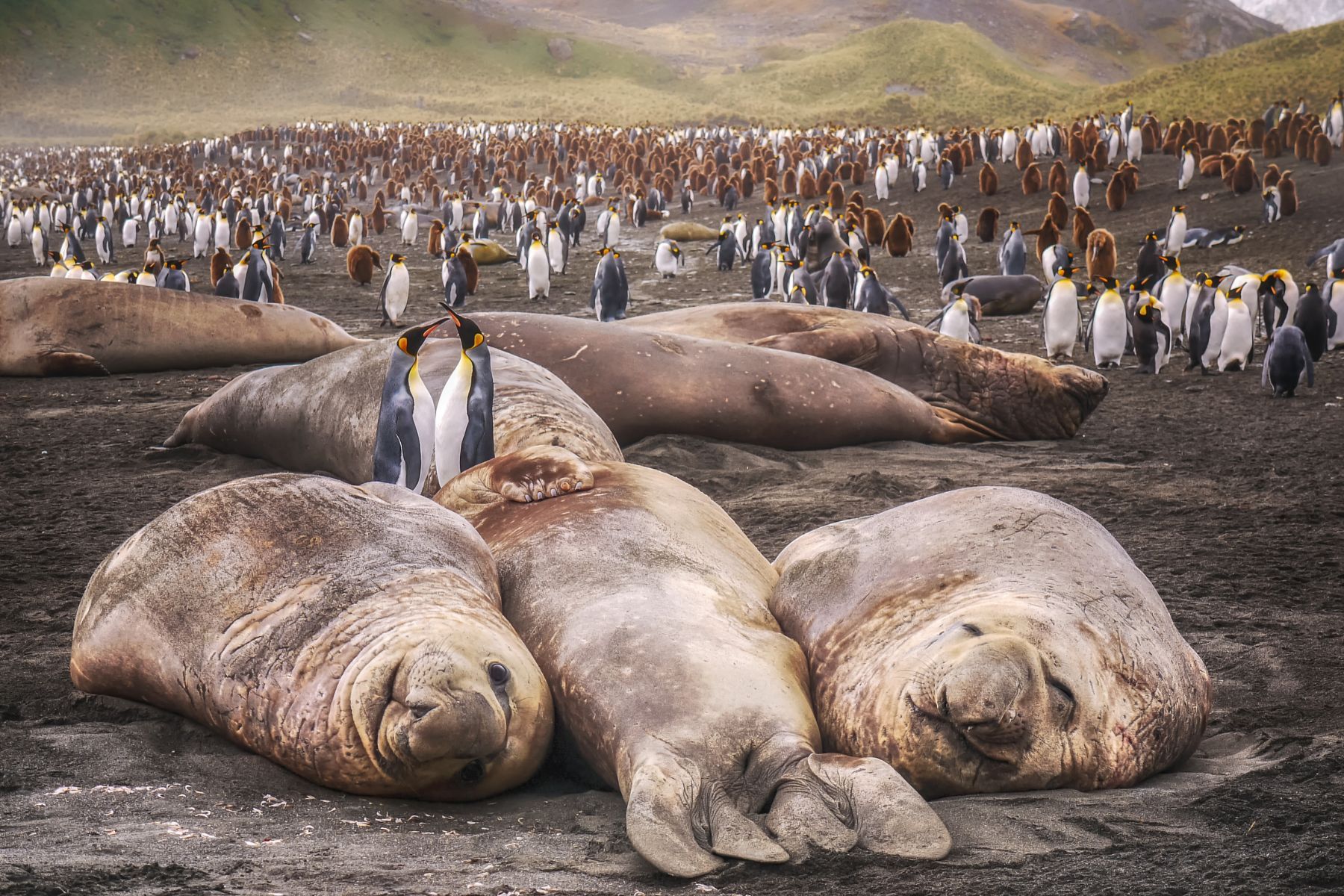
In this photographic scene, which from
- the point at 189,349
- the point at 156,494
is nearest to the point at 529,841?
the point at 156,494

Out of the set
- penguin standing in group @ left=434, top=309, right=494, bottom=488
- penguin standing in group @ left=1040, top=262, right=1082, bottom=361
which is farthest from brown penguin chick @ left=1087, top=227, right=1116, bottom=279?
penguin standing in group @ left=434, top=309, right=494, bottom=488

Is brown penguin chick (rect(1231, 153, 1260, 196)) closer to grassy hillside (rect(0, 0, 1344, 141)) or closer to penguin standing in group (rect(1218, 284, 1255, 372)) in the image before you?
penguin standing in group (rect(1218, 284, 1255, 372))

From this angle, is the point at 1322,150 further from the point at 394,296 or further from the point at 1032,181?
the point at 394,296

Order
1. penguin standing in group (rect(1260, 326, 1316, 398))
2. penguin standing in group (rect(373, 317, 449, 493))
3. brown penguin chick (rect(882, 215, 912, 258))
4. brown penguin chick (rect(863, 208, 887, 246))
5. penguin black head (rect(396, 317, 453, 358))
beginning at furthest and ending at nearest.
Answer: brown penguin chick (rect(863, 208, 887, 246)), brown penguin chick (rect(882, 215, 912, 258)), penguin standing in group (rect(1260, 326, 1316, 398)), penguin black head (rect(396, 317, 453, 358)), penguin standing in group (rect(373, 317, 449, 493))

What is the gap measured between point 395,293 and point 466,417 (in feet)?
31.6

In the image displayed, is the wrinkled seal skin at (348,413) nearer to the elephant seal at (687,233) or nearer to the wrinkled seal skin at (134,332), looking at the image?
the wrinkled seal skin at (134,332)

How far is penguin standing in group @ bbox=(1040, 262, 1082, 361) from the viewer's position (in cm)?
1229

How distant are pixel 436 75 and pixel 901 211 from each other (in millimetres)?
62380

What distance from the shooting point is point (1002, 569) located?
334 centimetres

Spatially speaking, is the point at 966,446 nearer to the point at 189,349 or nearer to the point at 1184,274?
the point at 189,349

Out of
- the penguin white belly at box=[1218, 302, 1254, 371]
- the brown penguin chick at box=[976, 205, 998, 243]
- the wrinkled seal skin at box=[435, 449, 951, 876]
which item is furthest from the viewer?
the brown penguin chick at box=[976, 205, 998, 243]

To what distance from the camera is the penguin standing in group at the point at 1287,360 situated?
32.1 ft

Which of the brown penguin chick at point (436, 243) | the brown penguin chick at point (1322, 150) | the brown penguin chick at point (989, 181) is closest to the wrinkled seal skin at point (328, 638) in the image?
the brown penguin chick at point (436, 243)

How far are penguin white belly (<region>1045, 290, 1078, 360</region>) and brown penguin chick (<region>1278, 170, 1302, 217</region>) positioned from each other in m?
7.42
